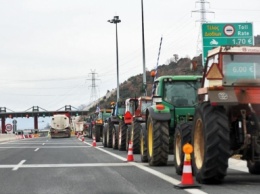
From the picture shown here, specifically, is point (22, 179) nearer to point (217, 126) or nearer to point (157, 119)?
point (157, 119)

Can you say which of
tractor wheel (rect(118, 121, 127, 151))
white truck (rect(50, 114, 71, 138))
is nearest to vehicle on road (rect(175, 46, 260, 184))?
tractor wheel (rect(118, 121, 127, 151))

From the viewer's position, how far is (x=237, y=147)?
955 centimetres

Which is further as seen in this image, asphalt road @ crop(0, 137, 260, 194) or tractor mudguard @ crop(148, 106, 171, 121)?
tractor mudguard @ crop(148, 106, 171, 121)

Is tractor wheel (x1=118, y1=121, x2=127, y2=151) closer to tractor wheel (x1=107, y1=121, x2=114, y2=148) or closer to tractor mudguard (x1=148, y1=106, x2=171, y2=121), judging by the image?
tractor wheel (x1=107, y1=121, x2=114, y2=148)

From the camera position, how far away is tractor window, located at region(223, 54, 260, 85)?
9.89m

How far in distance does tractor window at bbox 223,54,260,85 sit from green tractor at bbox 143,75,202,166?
11.2ft

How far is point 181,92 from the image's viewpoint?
46.4ft

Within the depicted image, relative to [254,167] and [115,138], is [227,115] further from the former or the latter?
[115,138]

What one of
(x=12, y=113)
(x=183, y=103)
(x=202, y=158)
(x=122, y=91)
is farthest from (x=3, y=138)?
(x=12, y=113)

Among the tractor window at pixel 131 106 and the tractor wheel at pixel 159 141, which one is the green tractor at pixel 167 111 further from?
the tractor window at pixel 131 106

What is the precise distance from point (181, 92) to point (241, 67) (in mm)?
4259

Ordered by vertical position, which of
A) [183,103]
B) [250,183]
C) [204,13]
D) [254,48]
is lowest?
[250,183]

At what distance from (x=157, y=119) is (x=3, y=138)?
40.4 m

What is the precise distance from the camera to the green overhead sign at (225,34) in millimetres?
22984
